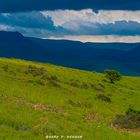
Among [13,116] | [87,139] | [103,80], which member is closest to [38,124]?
[13,116]

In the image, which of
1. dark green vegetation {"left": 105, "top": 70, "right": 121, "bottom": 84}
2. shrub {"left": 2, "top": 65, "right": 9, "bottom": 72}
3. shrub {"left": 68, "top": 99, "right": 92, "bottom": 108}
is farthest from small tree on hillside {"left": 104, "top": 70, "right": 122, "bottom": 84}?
shrub {"left": 68, "top": 99, "right": 92, "bottom": 108}

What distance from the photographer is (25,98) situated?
49.2m

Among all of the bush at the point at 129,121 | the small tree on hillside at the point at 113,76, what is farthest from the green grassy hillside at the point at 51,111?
the small tree on hillside at the point at 113,76

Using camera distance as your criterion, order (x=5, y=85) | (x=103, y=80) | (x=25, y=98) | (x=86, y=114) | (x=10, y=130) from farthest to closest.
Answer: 1. (x=103, y=80)
2. (x=5, y=85)
3. (x=25, y=98)
4. (x=86, y=114)
5. (x=10, y=130)

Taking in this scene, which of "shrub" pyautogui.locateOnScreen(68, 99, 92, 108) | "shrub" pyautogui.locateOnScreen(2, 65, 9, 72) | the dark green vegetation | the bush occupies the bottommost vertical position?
the bush


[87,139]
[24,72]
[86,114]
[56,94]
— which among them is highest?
[24,72]

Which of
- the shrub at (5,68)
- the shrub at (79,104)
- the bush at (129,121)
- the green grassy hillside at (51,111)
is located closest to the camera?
the green grassy hillside at (51,111)

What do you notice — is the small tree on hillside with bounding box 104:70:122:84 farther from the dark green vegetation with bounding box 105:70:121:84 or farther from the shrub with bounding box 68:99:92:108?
the shrub with bounding box 68:99:92:108

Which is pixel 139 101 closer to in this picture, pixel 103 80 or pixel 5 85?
pixel 103 80

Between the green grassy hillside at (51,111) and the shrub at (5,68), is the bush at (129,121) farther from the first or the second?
the shrub at (5,68)

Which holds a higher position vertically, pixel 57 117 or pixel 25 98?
pixel 25 98

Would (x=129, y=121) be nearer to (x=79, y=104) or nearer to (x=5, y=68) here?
(x=79, y=104)

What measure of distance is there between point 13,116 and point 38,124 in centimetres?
228

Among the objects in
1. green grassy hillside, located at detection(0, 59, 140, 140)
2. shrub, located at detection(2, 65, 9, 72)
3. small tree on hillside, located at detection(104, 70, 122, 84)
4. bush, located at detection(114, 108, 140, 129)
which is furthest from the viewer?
small tree on hillside, located at detection(104, 70, 122, 84)
